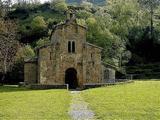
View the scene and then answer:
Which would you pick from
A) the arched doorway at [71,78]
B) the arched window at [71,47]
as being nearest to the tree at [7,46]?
the arched doorway at [71,78]

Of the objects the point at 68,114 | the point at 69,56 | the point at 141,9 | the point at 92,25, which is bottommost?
the point at 68,114

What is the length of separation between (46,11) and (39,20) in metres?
29.6

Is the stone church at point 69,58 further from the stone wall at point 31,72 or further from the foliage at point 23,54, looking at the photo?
the foliage at point 23,54

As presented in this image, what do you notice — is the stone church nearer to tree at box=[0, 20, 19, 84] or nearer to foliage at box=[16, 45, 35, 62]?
tree at box=[0, 20, 19, 84]

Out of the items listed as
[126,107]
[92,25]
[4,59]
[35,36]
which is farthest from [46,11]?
[126,107]

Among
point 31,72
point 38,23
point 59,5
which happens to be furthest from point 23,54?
point 59,5

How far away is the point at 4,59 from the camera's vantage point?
94438 mm

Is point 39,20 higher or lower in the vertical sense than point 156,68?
higher

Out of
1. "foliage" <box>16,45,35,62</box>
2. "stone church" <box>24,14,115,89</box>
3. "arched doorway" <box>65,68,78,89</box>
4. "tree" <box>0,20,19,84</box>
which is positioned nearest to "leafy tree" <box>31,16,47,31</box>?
"foliage" <box>16,45,35,62</box>

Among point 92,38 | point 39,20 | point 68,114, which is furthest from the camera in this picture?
point 39,20

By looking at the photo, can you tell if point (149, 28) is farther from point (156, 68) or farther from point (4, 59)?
point (4, 59)

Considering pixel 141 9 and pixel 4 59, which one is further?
pixel 141 9

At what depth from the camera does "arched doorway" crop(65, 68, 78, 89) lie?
81.2m

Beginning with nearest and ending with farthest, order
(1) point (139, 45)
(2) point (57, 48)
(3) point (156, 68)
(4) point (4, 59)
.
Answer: (2) point (57, 48) → (4) point (4, 59) → (3) point (156, 68) → (1) point (139, 45)
